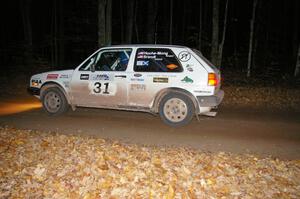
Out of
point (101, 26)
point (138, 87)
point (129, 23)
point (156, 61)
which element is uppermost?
point (129, 23)

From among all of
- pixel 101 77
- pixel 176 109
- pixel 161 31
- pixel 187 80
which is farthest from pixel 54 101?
pixel 161 31

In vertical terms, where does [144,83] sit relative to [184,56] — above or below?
below

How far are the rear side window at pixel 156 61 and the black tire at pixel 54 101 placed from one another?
2.43 meters

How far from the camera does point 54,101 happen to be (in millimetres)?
9273

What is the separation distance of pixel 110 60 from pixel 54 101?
2.11 meters

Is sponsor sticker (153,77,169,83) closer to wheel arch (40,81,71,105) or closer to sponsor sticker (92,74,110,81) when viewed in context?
sponsor sticker (92,74,110,81)

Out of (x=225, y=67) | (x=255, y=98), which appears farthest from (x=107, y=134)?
(x=225, y=67)

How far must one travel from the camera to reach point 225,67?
24.2 meters

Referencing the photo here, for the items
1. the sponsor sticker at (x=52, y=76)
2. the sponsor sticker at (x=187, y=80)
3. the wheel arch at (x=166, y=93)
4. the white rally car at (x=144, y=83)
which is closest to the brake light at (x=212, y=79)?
the white rally car at (x=144, y=83)

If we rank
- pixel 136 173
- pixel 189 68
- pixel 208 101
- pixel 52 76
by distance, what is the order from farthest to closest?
pixel 52 76 < pixel 189 68 < pixel 208 101 < pixel 136 173

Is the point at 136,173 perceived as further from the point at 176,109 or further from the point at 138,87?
the point at 138,87

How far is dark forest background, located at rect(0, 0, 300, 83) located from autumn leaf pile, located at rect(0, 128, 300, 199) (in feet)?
30.6

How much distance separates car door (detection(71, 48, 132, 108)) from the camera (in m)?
8.50

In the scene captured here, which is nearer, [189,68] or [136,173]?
[136,173]
